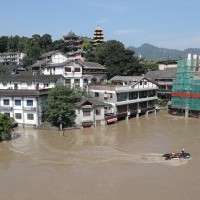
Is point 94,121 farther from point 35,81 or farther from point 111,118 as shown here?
point 35,81

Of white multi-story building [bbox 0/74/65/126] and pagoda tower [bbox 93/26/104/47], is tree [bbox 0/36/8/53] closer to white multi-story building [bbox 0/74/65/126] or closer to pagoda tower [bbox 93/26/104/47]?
pagoda tower [bbox 93/26/104/47]

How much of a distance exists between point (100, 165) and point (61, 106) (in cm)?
1203

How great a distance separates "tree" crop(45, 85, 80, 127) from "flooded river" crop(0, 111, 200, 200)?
1640mm

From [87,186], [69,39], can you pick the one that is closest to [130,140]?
[87,186]

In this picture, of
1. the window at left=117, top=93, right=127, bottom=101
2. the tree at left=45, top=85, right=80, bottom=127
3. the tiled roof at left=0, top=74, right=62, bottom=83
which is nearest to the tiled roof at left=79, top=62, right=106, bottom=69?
the tiled roof at left=0, top=74, right=62, bottom=83

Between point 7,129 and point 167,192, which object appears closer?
point 167,192

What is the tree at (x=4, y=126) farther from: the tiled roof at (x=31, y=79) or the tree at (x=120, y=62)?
the tree at (x=120, y=62)

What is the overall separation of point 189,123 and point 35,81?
21.9 meters

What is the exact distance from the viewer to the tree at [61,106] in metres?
34.5

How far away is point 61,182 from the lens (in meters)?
20.9

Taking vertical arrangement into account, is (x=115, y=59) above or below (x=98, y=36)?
below

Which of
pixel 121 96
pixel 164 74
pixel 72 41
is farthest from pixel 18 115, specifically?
pixel 72 41

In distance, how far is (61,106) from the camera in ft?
113

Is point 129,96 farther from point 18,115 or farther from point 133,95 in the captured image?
point 18,115
